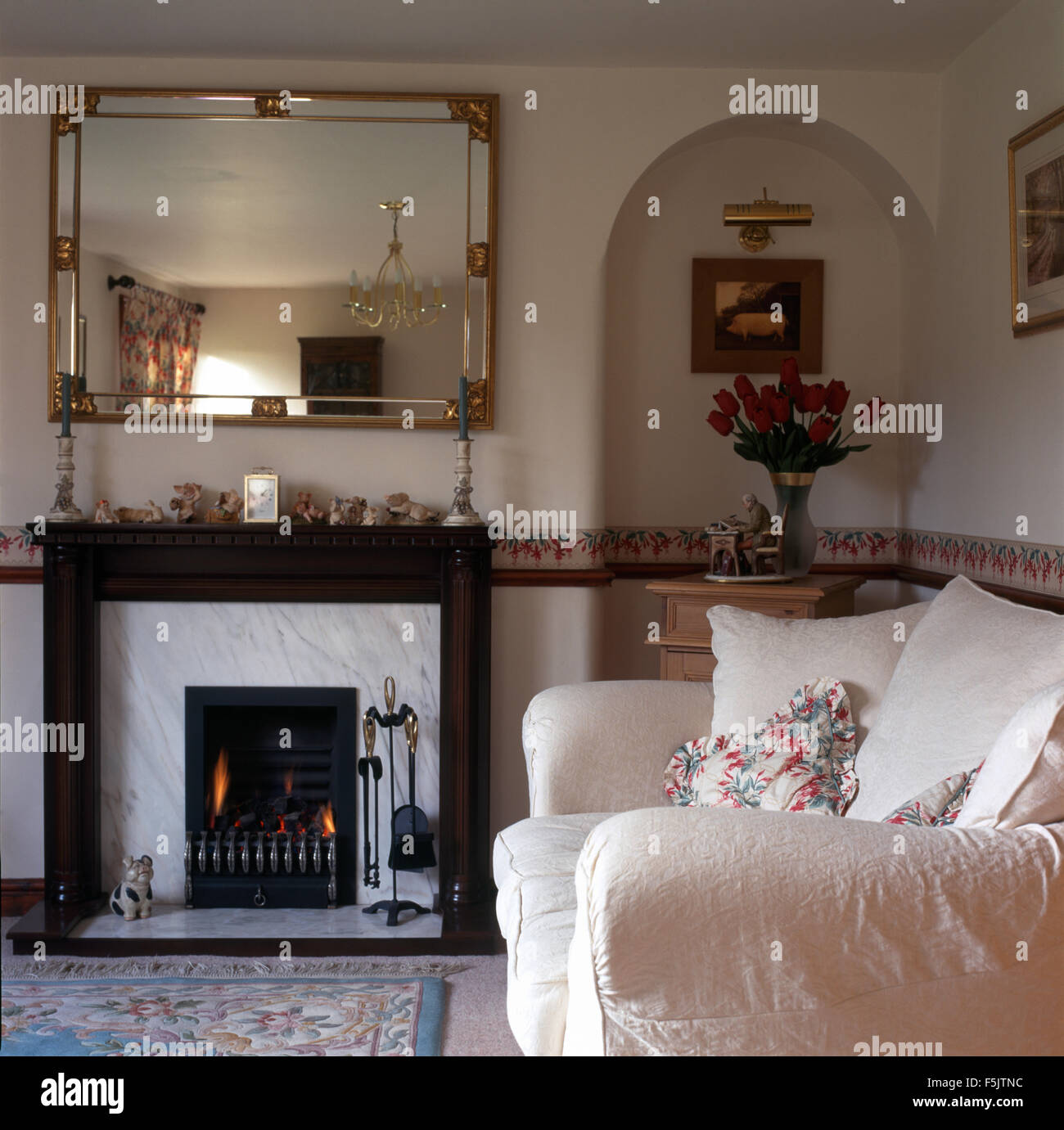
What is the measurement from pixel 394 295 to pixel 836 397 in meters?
1.33

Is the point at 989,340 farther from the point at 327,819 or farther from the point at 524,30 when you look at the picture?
the point at 327,819

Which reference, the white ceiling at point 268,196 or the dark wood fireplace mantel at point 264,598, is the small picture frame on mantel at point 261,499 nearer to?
the dark wood fireplace mantel at point 264,598

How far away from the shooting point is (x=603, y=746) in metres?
2.28

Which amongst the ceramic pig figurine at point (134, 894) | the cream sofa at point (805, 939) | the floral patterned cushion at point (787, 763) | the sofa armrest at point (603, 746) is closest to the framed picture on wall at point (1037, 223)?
the floral patterned cushion at point (787, 763)

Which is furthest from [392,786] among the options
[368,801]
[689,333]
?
[689,333]

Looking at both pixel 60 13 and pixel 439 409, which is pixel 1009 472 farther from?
pixel 60 13

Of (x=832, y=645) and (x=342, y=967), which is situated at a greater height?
(x=832, y=645)

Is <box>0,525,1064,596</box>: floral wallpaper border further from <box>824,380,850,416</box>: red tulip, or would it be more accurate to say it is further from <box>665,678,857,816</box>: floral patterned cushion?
<box>665,678,857,816</box>: floral patterned cushion

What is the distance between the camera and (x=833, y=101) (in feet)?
10.9

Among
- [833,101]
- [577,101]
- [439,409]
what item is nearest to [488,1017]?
[439,409]

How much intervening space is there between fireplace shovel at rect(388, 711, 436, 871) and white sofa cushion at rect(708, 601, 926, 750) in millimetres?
1160

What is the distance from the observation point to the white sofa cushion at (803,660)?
221cm
